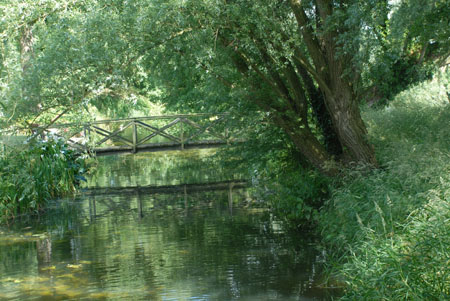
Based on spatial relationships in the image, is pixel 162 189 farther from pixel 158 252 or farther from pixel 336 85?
pixel 336 85

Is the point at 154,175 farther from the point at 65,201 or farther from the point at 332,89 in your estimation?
the point at 332,89

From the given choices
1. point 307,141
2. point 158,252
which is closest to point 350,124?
point 307,141

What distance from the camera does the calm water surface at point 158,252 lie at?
5.75 m

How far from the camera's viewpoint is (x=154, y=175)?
48.4ft

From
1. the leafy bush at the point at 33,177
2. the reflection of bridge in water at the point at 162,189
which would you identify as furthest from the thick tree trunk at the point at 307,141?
the leafy bush at the point at 33,177

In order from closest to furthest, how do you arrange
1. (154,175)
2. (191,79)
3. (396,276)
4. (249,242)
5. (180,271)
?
(396,276), (180,271), (249,242), (191,79), (154,175)

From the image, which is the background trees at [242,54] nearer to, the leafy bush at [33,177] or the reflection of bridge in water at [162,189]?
the leafy bush at [33,177]

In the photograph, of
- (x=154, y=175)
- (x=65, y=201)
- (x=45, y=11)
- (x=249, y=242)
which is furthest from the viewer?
(x=154, y=175)

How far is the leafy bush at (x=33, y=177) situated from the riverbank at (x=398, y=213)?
17.9ft

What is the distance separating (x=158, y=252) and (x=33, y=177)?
13.3 feet

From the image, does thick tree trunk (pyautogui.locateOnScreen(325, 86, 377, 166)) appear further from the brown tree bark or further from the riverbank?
the riverbank

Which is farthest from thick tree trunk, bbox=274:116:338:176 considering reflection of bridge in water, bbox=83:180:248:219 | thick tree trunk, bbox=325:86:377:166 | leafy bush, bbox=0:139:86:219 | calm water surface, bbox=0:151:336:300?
leafy bush, bbox=0:139:86:219

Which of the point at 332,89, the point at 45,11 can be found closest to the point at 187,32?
the point at 332,89

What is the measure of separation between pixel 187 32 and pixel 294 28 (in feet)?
4.65
